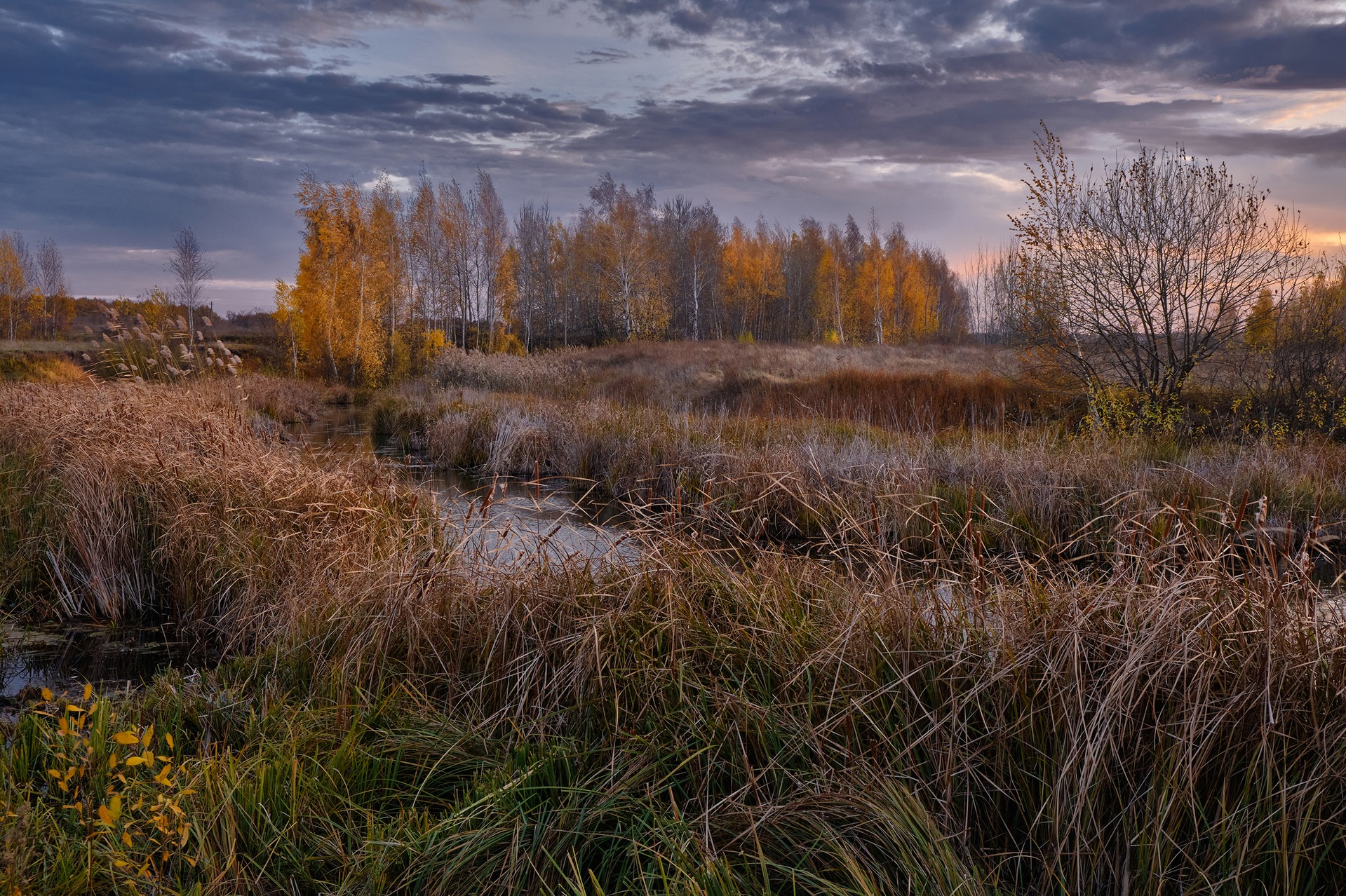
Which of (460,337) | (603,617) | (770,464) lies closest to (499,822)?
(603,617)

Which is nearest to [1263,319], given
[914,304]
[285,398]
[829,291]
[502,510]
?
[502,510]

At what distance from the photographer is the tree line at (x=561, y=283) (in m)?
30.3

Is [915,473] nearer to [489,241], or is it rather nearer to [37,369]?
[37,369]

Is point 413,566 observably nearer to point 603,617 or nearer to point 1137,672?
point 603,617

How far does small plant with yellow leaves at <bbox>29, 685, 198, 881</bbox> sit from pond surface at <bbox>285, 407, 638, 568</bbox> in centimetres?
155

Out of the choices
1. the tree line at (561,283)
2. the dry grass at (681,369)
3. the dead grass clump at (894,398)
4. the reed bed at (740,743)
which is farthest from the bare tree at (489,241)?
the reed bed at (740,743)

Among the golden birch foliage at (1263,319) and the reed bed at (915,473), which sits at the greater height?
the golden birch foliage at (1263,319)

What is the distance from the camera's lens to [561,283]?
46.3 metres

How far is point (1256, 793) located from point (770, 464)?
6.20 m

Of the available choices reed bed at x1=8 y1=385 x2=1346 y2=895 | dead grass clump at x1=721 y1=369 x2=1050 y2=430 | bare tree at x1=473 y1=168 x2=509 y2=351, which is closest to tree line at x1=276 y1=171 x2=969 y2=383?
bare tree at x1=473 y1=168 x2=509 y2=351

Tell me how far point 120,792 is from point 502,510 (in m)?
5.04

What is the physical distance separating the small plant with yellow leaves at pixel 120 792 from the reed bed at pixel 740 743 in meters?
0.02

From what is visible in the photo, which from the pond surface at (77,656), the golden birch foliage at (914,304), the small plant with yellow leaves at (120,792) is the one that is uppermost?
the golden birch foliage at (914,304)

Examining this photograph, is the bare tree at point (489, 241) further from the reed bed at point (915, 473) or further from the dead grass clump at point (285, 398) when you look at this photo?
the reed bed at point (915, 473)
